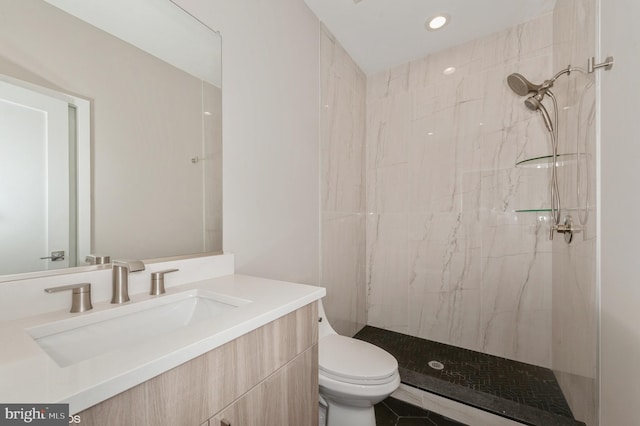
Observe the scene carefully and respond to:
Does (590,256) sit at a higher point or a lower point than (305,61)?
lower

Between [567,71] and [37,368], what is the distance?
90.2 inches

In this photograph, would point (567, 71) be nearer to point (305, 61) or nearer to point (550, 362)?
point (305, 61)

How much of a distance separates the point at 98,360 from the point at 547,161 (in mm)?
2352

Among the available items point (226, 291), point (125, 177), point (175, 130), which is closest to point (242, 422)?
point (226, 291)

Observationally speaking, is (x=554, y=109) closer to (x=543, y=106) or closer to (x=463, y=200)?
(x=543, y=106)

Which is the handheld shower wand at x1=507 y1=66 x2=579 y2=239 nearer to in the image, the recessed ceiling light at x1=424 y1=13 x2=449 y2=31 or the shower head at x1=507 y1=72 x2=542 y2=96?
the shower head at x1=507 y1=72 x2=542 y2=96

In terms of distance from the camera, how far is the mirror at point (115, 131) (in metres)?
0.72

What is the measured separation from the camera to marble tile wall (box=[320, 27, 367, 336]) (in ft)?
6.29

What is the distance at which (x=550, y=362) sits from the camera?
1.78 m

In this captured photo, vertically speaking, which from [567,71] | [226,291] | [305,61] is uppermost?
[305,61]

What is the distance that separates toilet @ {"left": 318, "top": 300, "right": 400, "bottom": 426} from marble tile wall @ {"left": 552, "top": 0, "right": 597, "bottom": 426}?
878mm

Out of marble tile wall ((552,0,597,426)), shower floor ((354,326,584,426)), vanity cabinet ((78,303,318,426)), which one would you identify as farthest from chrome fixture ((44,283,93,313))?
marble tile wall ((552,0,597,426))

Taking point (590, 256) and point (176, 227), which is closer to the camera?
point (176, 227)

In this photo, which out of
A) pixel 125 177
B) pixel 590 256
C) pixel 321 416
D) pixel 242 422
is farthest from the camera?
pixel 321 416
